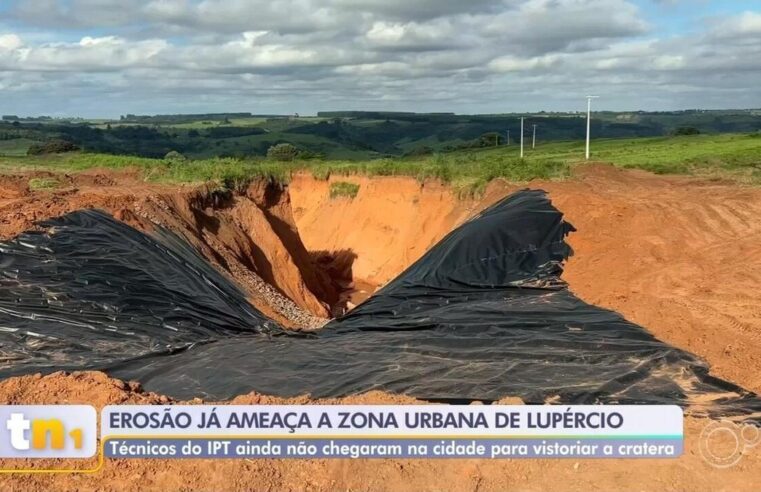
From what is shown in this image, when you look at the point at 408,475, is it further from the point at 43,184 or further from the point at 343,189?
the point at 343,189

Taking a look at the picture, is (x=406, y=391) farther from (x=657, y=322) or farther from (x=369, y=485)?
(x=657, y=322)

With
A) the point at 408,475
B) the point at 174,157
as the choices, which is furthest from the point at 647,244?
the point at 174,157

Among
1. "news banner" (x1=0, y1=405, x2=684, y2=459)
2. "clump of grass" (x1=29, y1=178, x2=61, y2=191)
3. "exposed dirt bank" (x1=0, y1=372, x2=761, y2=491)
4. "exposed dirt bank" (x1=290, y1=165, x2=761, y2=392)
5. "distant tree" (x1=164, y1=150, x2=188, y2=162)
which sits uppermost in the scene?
"distant tree" (x1=164, y1=150, x2=188, y2=162)

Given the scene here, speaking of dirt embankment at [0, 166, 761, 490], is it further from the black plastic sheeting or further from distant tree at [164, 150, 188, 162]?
distant tree at [164, 150, 188, 162]

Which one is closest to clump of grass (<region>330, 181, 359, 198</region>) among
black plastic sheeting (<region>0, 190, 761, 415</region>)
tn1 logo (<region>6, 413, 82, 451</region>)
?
black plastic sheeting (<region>0, 190, 761, 415</region>)

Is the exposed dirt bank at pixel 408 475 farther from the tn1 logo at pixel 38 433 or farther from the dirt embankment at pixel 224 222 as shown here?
the dirt embankment at pixel 224 222
